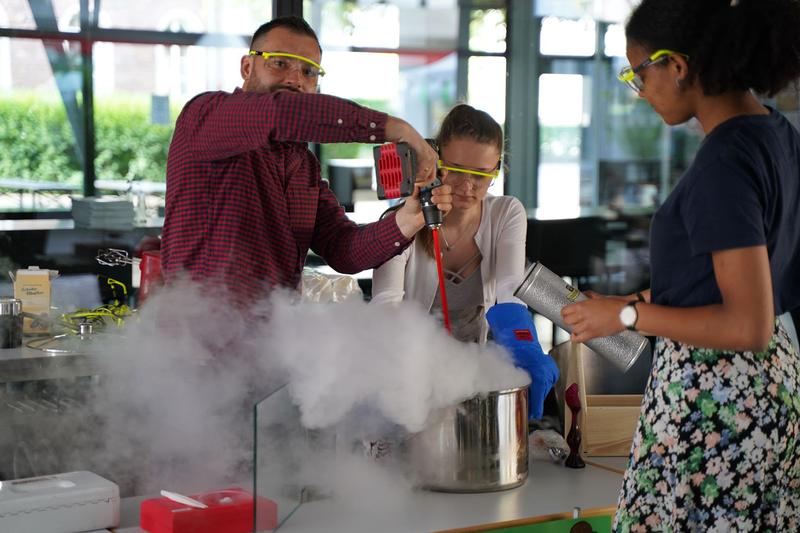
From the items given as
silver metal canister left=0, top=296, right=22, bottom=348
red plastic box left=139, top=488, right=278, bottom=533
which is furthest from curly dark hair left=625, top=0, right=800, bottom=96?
silver metal canister left=0, top=296, right=22, bottom=348

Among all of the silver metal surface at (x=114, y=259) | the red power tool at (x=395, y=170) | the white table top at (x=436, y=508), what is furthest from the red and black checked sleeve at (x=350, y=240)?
the silver metal surface at (x=114, y=259)

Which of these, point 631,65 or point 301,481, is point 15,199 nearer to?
point 301,481

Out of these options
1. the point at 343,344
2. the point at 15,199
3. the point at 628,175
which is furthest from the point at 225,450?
the point at 628,175

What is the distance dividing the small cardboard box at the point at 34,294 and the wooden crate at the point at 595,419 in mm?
1702

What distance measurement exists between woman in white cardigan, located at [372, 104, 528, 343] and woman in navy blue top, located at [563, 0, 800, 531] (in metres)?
0.80

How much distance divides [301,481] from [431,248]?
0.85 meters

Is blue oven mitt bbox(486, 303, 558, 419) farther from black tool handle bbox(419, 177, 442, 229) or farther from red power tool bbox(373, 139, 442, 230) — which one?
red power tool bbox(373, 139, 442, 230)

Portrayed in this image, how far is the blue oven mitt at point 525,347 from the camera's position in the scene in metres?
1.96

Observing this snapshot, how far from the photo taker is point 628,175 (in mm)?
5945

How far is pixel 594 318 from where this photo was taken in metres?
1.52

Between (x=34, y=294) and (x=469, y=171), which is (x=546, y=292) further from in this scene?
(x=34, y=294)

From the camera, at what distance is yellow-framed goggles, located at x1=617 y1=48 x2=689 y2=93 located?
1.48 meters

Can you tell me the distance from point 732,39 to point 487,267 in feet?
3.85

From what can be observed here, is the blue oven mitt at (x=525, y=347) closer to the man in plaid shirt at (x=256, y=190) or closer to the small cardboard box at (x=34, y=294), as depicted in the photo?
the man in plaid shirt at (x=256, y=190)
